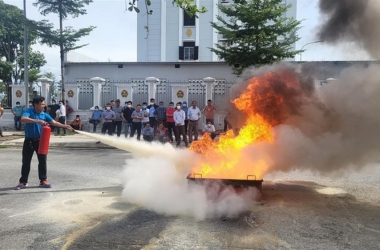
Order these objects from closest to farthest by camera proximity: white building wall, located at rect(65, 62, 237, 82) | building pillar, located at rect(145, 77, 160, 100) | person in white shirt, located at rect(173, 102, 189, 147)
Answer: person in white shirt, located at rect(173, 102, 189, 147) → building pillar, located at rect(145, 77, 160, 100) → white building wall, located at rect(65, 62, 237, 82)

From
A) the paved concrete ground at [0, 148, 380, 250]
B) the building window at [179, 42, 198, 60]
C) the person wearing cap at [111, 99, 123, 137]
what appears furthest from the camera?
the building window at [179, 42, 198, 60]

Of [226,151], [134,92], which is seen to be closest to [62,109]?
[134,92]

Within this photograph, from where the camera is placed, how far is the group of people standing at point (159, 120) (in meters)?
14.2

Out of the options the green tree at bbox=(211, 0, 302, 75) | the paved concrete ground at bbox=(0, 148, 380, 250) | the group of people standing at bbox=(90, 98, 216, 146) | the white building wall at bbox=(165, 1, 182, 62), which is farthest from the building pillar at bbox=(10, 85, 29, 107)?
the white building wall at bbox=(165, 1, 182, 62)

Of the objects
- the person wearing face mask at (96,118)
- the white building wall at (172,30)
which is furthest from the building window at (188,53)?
the person wearing face mask at (96,118)

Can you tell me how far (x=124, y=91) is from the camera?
1948cm

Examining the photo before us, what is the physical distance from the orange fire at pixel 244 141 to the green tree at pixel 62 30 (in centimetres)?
1784

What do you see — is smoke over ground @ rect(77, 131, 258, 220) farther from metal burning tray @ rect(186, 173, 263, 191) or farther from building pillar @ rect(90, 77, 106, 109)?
building pillar @ rect(90, 77, 106, 109)

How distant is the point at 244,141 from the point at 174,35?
94.2 feet

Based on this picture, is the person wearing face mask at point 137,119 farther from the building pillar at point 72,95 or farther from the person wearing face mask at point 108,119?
the building pillar at point 72,95

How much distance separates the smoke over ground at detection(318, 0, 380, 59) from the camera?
6.53 metres

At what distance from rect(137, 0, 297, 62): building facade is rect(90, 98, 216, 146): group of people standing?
19.0 m

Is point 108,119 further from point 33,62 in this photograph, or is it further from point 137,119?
point 33,62

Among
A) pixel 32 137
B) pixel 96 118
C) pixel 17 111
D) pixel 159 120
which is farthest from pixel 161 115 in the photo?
pixel 17 111
